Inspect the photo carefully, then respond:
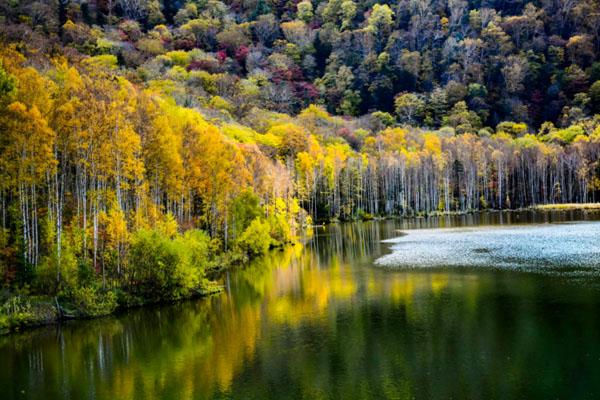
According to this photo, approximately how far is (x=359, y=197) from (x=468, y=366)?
9608cm

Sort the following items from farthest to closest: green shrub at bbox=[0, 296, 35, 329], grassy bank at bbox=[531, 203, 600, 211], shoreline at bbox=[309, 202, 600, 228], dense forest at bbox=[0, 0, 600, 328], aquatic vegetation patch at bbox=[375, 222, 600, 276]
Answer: shoreline at bbox=[309, 202, 600, 228], grassy bank at bbox=[531, 203, 600, 211], aquatic vegetation patch at bbox=[375, 222, 600, 276], dense forest at bbox=[0, 0, 600, 328], green shrub at bbox=[0, 296, 35, 329]

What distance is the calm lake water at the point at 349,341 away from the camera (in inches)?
827

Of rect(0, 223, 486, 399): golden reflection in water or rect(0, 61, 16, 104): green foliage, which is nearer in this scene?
rect(0, 223, 486, 399): golden reflection in water

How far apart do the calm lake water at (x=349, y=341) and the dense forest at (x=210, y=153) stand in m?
4.71

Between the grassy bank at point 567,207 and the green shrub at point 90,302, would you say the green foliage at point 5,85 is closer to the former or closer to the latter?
the green shrub at point 90,302

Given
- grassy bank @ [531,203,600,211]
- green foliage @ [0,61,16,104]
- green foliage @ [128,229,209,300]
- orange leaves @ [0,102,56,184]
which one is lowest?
green foliage @ [128,229,209,300]

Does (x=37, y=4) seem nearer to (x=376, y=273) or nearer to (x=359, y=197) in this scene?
(x=359, y=197)

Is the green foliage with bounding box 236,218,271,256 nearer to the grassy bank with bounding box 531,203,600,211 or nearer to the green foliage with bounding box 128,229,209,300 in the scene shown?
the green foliage with bounding box 128,229,209,300

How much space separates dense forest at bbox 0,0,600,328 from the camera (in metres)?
33.8

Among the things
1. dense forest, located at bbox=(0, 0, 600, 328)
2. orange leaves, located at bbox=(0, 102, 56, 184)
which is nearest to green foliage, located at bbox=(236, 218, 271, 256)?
dense forest, located at bbox=(0, 0, 600, 328)

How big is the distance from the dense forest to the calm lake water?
15.5 ft

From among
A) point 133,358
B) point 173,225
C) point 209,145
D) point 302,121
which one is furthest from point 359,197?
point 133,358

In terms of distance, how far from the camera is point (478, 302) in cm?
3269

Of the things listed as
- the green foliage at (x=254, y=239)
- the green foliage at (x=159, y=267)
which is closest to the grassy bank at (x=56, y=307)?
the green foliage at (x=159, y=267)
